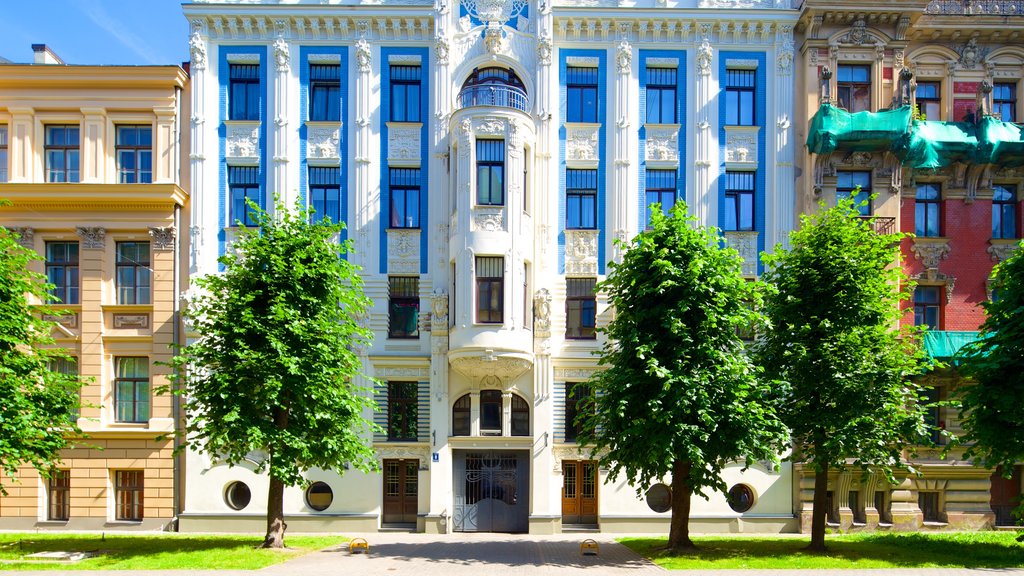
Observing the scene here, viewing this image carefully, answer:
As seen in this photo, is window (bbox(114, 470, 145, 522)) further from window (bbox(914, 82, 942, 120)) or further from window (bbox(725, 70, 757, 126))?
window (bbox(914, 82, 942, 120))

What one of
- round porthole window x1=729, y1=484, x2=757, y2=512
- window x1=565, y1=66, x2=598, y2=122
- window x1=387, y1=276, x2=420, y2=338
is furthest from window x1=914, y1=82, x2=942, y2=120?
window x1=387, y1=276, x2=420, y2=338

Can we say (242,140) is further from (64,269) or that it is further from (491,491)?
(491,491)

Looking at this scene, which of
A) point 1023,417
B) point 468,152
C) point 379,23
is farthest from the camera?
point 379,23

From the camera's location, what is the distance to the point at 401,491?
2798 centimetres

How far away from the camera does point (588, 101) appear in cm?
2942

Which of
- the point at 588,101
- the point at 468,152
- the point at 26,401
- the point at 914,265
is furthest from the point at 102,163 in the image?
the point at 914,265

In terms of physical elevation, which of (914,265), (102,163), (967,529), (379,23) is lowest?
(967,529)

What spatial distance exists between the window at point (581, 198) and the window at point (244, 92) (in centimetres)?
1199

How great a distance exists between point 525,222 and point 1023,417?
15875 mm

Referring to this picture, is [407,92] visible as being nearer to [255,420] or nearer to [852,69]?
[255,420]

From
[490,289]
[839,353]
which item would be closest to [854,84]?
[839,353]

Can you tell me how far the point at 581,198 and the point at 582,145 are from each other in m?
1.97

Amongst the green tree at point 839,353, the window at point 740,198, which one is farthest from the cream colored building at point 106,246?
the green tree at point 839,353

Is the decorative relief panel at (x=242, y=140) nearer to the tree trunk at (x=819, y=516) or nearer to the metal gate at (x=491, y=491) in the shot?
the metal gate at (x=491, y=491)
